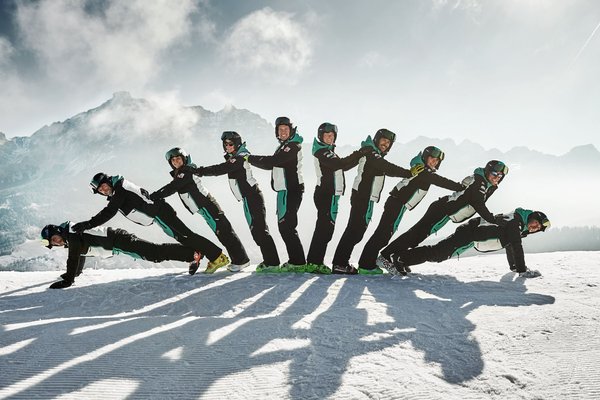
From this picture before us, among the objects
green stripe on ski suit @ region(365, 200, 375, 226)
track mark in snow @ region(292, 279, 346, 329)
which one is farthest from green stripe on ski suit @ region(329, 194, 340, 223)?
track mark in snow @ region(292, 279, 346, 329)

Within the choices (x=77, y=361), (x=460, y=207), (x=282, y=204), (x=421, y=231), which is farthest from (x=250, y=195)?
(x=77, y=361)

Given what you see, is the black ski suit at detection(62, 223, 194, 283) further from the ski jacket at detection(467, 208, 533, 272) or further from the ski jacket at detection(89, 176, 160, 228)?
the ski jacket at detection(467, 208, 533, 272)

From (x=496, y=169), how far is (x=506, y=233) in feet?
4.45

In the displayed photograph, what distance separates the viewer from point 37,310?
16.4 ft

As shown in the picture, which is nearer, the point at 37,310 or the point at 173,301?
the point at 37,310

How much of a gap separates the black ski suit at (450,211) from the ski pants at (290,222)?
1908 mm

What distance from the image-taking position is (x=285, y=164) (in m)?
7.75

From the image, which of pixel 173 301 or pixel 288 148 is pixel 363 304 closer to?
pixel 173 301

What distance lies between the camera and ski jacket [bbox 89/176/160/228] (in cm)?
695

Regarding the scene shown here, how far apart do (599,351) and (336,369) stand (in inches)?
95.0

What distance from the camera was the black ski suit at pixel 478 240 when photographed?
23.8 feet

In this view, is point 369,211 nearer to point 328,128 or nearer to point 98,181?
point 328,128

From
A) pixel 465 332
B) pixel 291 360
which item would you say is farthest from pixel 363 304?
pixel 291 360

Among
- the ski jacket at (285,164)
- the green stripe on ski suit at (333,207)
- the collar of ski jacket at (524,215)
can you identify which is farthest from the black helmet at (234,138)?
the collar of ski jacket at (524,215)
